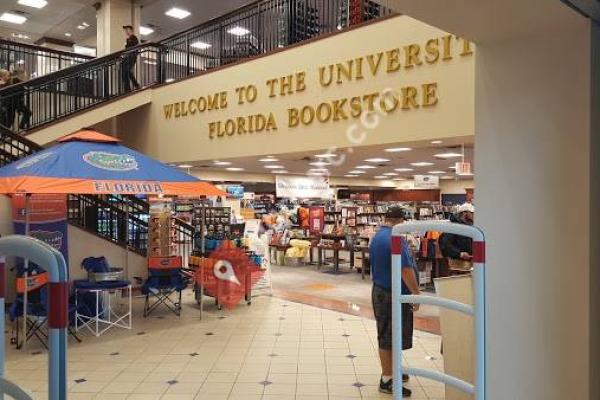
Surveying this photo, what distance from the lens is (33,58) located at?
12.7 m

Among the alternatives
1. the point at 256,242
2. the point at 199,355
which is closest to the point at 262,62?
the point at 256,242

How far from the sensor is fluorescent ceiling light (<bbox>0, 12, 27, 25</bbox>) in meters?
15.6

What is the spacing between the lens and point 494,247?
307cm

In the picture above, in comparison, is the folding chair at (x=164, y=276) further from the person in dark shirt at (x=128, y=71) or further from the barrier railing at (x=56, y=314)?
the barrier railing at (x=56, y=314)

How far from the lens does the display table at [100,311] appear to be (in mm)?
6652

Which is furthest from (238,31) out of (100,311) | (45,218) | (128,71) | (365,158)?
(100,311)

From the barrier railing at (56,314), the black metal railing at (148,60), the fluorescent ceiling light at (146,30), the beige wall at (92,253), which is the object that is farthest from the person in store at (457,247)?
the fluorescent ceiling light at (146,30)

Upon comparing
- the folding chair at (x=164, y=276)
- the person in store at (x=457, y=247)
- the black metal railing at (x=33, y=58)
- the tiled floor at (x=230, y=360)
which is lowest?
the tiled floor at (x=230, y=360)

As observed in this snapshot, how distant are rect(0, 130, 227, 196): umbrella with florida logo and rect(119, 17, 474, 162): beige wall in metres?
2.21

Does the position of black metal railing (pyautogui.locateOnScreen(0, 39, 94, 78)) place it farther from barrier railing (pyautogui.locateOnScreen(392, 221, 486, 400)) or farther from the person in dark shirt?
barrier railing (pyautogui.locateOnScreen(392, 221, 486, 400))

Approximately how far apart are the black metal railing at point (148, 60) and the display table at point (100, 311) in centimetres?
473

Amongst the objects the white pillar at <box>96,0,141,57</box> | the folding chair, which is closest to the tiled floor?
the folding chair

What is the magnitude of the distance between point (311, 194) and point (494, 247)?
11593mm

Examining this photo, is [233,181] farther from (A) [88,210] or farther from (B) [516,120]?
(B) [516,120]
